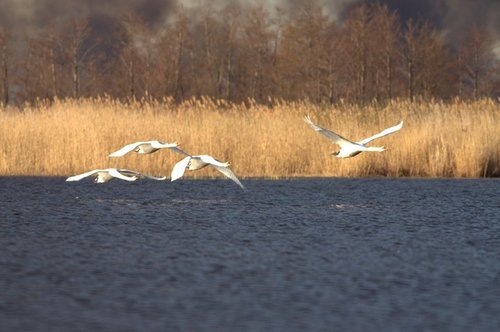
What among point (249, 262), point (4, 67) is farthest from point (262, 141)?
point (4, 67)

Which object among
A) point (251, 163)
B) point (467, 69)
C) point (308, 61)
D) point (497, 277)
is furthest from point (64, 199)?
point (467, 69)

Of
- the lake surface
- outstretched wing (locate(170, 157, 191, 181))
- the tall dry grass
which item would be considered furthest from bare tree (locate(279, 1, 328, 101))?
outstretched wing (locate(170, 157, 191, 181))

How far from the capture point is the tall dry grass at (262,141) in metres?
14.9

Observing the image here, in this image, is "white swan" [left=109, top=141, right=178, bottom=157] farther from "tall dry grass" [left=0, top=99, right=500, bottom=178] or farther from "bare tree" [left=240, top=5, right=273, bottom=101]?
"bare tree" [left=240, top=5, right=273, bottom=101]

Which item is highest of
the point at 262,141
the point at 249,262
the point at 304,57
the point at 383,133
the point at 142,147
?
the point at 304,57

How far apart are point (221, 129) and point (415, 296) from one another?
11.0 m

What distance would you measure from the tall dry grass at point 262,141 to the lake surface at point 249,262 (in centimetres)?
340

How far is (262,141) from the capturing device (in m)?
15.4

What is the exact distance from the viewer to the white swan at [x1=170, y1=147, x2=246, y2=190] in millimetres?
8250

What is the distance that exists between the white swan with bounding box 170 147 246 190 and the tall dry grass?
19.7ft

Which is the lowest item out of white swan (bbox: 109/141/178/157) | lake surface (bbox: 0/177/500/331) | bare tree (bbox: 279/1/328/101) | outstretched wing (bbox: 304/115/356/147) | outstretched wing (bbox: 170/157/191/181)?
lake surface (bbox: 0/177/500/331)

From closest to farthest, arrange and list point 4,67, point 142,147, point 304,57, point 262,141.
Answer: point 142,147 → point 262,141 → point 304,57 → point 4,67

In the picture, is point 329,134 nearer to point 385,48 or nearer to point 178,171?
point 178,171

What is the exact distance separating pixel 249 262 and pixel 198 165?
2807 millimetres
